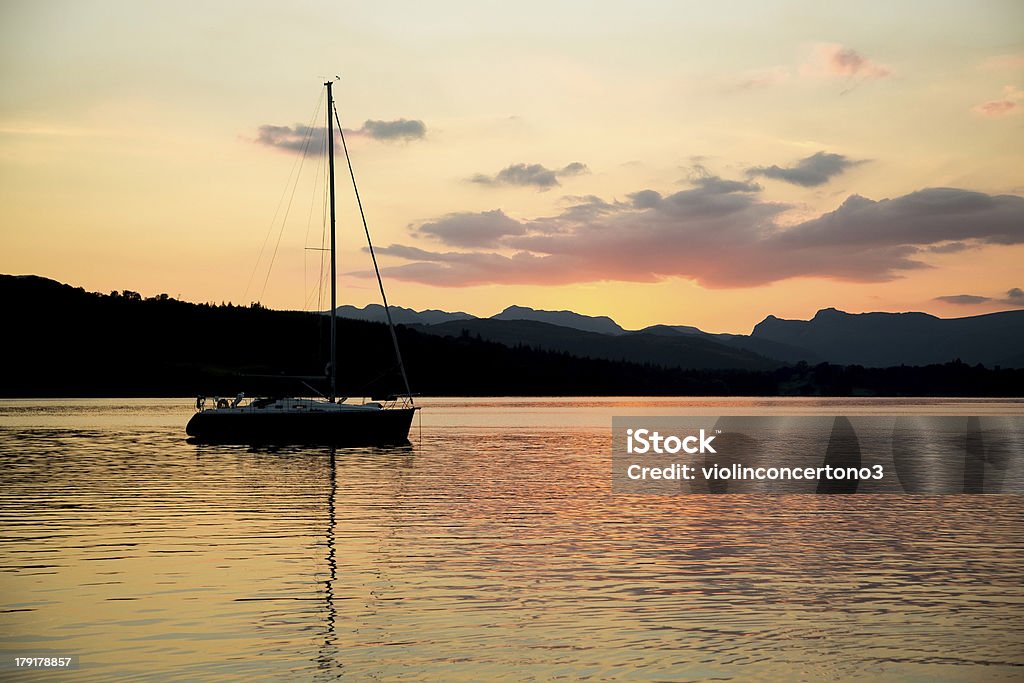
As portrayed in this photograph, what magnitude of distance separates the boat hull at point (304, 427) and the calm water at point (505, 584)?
77.6ft

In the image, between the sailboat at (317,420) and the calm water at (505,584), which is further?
the sailboat at (317,420)

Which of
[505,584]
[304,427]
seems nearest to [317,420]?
[304,427]

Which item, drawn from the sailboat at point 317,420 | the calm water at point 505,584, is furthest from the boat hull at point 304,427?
the calm water at point 505,584

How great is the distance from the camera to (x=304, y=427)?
73.5 m

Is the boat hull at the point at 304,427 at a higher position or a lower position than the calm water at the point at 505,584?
higher

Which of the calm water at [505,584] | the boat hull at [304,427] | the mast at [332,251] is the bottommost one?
the calm water at [505,584]

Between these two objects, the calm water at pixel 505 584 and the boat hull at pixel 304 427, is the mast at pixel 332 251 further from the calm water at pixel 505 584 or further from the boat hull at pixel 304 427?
the calm water at pixel 505 584

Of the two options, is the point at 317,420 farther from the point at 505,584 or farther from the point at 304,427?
the point at 505,584

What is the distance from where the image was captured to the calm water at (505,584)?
18.4 metres

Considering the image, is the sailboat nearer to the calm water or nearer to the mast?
the mast

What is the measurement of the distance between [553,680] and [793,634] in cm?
581

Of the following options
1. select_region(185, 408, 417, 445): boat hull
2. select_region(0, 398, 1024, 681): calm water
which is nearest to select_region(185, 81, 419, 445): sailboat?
select_region(185, 408, 417, 445): boat hull

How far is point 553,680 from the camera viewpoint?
17.2m

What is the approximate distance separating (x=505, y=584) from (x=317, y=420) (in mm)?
50386
